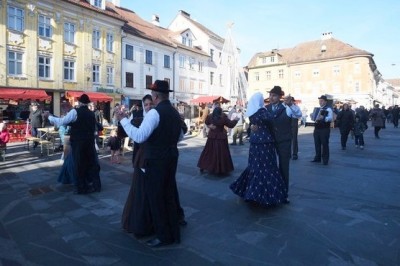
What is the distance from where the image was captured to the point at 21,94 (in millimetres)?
19078

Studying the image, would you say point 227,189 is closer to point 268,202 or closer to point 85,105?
point 268,202

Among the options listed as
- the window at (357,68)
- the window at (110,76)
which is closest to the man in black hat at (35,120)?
the window at (110,76)

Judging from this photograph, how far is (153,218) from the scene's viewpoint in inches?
149

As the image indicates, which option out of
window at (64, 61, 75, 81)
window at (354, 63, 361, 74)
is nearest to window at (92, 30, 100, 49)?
window at (64, 61, 75, 81)

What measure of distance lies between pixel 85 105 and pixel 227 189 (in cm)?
308

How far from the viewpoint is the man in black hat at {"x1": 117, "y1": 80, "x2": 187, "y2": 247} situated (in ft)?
11.7

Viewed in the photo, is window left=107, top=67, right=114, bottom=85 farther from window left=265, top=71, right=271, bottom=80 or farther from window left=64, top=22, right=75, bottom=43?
window left=265, top=71, right=271, bottom=80

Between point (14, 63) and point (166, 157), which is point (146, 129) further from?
point (14, 63)

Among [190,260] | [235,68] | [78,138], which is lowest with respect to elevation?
[190,260]

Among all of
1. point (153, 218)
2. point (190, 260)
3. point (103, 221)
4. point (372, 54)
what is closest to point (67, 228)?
point (103, 221)

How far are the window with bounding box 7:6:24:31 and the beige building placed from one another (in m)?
35.7

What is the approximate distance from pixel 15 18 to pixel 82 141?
18622 millimetres

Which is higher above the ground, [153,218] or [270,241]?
[153,218]

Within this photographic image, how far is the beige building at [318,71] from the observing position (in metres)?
47.8
